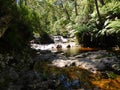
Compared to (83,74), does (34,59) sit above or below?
above

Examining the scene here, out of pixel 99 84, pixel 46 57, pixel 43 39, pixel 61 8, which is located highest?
pixel 61 8

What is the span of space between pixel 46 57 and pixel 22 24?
2.71 m

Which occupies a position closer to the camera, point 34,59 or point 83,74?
point 83,74

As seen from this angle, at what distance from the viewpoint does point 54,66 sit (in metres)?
12.5

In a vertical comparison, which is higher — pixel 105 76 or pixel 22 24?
pixel 22 24

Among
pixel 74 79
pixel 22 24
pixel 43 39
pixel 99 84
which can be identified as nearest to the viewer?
pixel 99 84

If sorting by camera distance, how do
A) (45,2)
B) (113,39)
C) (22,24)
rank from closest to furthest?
(22,24), (113,39), (45,2)

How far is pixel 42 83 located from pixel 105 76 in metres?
3.06

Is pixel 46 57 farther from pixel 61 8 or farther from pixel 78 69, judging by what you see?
pixel 61 8

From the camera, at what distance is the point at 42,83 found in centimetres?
818

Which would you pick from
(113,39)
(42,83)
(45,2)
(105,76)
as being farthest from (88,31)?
(45,2)

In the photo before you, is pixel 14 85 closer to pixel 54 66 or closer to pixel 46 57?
pixel 54 66

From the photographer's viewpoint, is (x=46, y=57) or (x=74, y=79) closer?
(x=74, y=79)

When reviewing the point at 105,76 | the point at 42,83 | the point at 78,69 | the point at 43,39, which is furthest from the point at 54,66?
the point at 43,39
